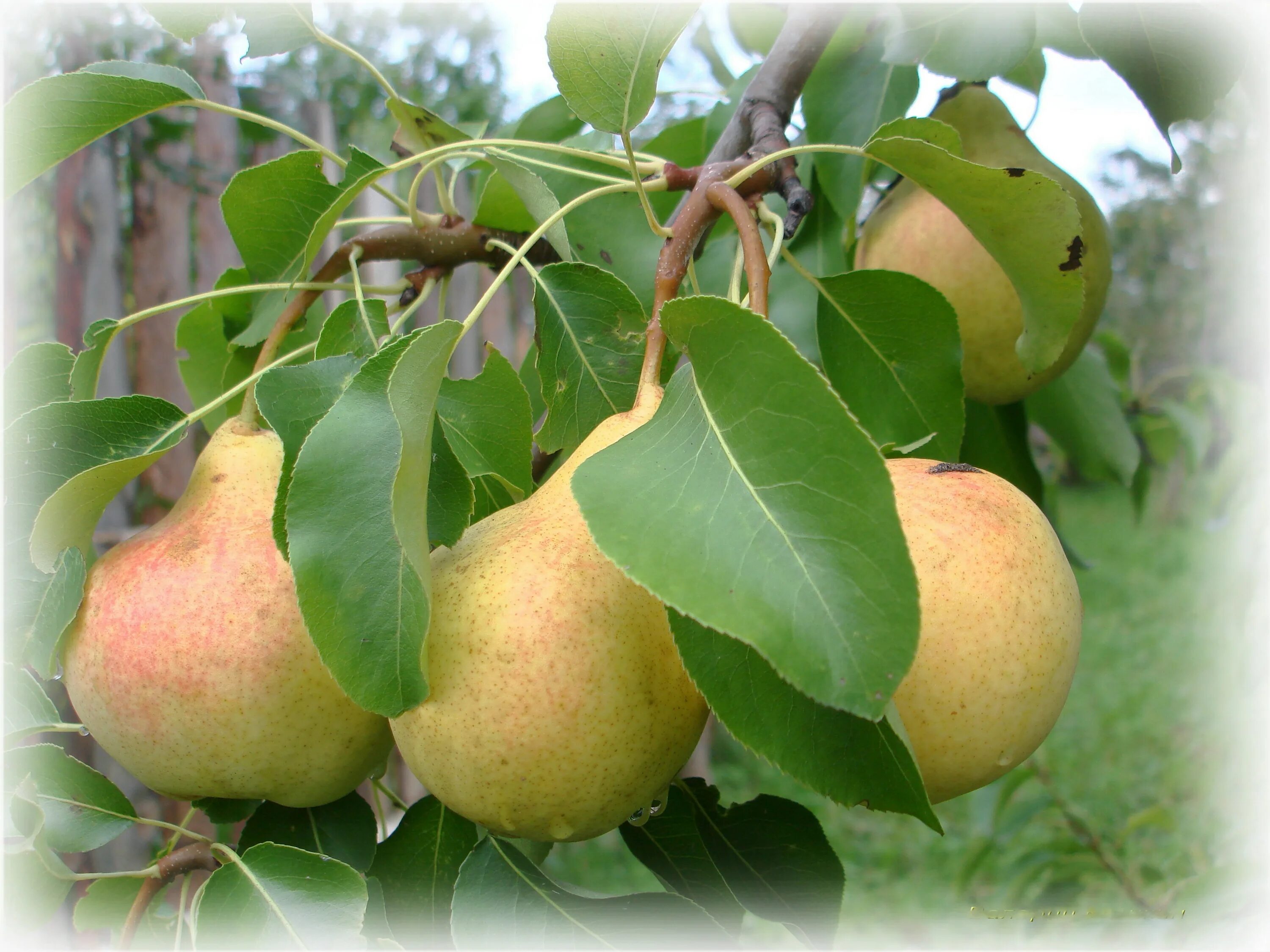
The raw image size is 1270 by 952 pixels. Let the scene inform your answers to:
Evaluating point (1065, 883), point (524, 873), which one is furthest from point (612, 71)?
point (1065, 883)

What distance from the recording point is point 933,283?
951mm

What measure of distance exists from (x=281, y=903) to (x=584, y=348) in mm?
426

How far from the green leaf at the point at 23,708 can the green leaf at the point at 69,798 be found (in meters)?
0.02

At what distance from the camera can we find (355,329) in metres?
0.75

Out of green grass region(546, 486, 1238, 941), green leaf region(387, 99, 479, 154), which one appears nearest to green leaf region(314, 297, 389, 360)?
green leaf region(387, 99, 479, 154)

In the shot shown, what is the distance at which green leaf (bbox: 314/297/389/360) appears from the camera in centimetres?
73

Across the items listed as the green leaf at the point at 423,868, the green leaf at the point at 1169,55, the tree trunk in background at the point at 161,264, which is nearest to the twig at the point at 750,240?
the green leaf at the point at 1169,55

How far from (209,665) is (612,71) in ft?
1.50

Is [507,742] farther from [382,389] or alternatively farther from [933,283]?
[933,283]

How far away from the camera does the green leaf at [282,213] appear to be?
29.7 inches

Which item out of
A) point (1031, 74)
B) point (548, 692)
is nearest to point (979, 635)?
point (548, 692)

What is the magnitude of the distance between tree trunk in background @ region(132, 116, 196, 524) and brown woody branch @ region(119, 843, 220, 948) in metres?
1.58

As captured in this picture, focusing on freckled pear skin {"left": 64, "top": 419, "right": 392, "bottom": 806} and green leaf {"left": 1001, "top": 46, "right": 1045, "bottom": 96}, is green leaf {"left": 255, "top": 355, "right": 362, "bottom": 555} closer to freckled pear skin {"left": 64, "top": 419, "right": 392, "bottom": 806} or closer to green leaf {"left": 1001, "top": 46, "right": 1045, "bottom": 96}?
freckled pear skin {"left": 64, "top": 419, "right": 392, "bottom": 806}

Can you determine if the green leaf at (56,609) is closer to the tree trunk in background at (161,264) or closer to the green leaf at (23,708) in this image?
the green leaf at (23,708)
